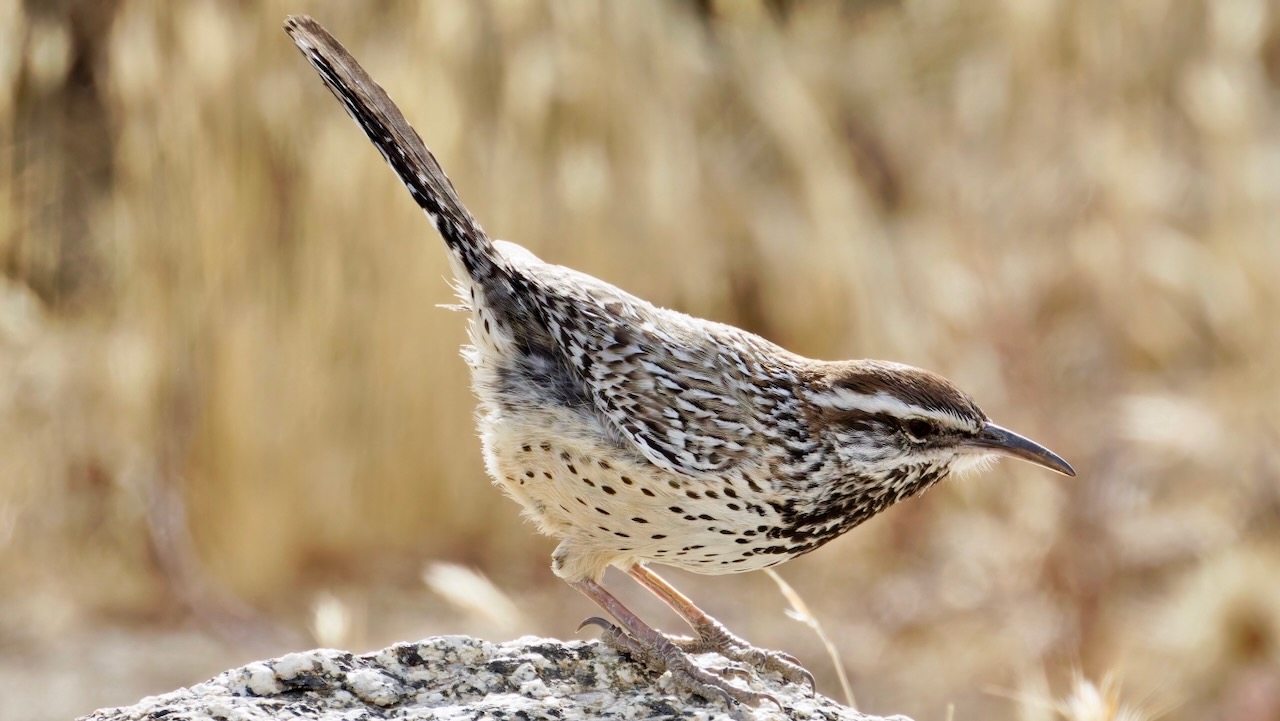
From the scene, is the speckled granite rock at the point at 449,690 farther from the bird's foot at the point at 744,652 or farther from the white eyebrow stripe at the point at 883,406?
the white eyebrow stripe at the point at 883,406

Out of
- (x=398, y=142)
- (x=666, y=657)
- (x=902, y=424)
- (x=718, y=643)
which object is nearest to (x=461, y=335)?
(x=398, y=142)

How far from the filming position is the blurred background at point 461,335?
4.80 metres

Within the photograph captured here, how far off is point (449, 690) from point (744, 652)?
697mm

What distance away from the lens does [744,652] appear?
270 centimetres

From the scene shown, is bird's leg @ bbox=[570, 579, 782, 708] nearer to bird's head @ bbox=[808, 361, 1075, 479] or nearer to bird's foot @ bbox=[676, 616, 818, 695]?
bird's foot @ bbox=[676, 616, 818, 695]

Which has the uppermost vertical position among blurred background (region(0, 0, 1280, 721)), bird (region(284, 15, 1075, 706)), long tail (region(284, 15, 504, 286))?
blurred background (region(0, 0, 1280, 721))

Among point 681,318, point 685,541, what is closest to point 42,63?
point 681,318

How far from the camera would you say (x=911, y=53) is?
8062 mm

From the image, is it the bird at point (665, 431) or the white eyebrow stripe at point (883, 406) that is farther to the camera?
the white eyebrow stripe at point (883, 406)

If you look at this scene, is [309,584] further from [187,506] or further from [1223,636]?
[1223,636]

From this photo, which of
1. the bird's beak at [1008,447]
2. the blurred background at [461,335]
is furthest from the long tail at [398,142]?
the blurred background at [461,335]

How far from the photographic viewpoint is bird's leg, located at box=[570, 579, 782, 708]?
2.35m

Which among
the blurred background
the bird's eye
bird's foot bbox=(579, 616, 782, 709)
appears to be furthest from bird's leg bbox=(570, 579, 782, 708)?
the blurred background

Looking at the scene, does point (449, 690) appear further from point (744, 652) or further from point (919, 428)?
point (919, 428)
